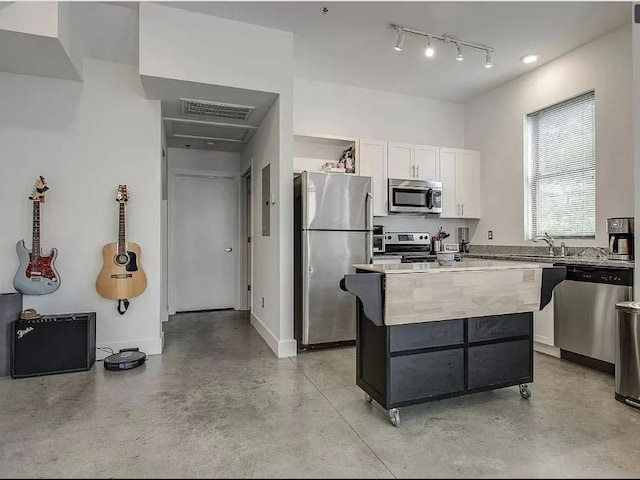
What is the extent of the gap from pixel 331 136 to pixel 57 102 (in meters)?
2.65

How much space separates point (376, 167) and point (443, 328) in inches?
98.0

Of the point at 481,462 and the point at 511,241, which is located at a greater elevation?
the point at 511,241

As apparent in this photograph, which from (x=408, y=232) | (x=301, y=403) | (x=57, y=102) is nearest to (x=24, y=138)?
(x=57, y=102)

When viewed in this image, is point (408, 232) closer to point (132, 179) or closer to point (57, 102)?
point (132, 179)

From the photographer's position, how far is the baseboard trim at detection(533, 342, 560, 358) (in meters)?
3.47

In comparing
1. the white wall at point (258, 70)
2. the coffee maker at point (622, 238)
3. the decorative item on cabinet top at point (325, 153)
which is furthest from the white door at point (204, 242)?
the coffee maker at point (622, 238)

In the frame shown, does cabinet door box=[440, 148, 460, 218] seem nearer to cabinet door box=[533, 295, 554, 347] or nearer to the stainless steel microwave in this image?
the stainless steel microwave

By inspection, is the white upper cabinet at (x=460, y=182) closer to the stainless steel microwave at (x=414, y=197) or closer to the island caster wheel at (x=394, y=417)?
the stainless steel microwave at (x=414, y=197)

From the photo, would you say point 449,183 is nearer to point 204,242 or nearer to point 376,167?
point 376,167

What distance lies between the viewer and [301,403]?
250 cm

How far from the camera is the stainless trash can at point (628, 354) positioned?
2.42 meters

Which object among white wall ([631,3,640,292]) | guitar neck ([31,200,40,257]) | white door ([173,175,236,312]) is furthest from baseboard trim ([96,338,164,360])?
white wall ([631,3,640,292])

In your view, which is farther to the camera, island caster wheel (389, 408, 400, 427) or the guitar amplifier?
the guitar amplifier

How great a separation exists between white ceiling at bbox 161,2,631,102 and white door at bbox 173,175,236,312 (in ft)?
7.43
